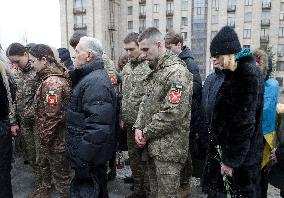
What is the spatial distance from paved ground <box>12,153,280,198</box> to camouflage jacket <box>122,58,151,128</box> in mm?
1035

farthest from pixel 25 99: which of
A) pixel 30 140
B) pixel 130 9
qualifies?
pixel 130 9

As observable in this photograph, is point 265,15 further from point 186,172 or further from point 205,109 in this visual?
point 186,172

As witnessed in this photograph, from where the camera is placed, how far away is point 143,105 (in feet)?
10.3

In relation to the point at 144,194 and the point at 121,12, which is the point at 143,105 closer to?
the point at 144,194

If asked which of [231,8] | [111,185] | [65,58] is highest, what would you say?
[231,8]

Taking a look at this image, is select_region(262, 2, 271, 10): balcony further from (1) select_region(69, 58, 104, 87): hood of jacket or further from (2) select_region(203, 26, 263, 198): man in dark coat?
(1) select_region(69, 58, 104, 87): hood of jacket

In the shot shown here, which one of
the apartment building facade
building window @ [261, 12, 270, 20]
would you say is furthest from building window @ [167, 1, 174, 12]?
building window @ [261, 12, 270, 20]

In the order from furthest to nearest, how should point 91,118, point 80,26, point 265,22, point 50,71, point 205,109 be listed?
point 80,26, point 265,22, point 205,109, point 50,71, point 91,118

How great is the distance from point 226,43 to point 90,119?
51.8 inches

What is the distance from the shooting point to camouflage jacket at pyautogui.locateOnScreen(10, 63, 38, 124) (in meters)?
4.00

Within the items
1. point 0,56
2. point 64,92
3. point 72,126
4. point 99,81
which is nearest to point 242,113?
point 99,81

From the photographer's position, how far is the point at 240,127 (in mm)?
2424

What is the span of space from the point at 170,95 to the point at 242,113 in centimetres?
67

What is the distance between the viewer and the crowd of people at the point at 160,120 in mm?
2494
